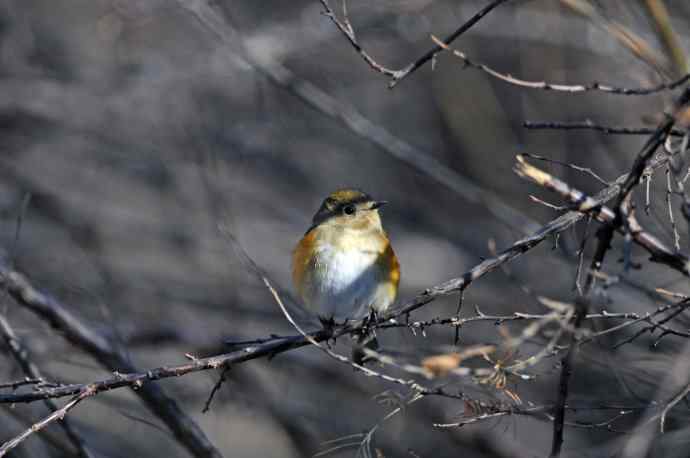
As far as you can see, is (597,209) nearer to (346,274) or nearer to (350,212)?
(346,274)

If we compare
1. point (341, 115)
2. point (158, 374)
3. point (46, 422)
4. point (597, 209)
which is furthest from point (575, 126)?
point (341, 115)

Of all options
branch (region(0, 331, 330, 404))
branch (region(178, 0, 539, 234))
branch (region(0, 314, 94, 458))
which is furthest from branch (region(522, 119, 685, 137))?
branch (region(178, 0, 539, 234))

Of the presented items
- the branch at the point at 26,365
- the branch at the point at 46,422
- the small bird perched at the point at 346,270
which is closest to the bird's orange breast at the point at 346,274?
the small bird perched at the point at 346,270

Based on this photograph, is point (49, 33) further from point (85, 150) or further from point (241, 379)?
point (241, 379)

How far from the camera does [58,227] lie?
825 cm

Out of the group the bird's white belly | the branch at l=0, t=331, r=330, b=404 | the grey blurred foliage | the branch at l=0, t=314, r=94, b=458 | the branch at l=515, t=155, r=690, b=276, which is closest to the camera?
the branch at l=515, t=155, r=690, b=276

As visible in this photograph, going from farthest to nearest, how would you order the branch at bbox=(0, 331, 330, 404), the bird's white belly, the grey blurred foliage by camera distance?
the grey blurred foliage → the bird's white belly → the branch at bbox=(0, 331, 330, 404)

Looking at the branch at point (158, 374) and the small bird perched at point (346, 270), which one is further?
the small bird perched at point (346, 270)

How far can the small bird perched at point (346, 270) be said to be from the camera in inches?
209

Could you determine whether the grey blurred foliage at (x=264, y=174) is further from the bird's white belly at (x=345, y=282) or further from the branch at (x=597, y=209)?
the branch at (x=597, y=209)

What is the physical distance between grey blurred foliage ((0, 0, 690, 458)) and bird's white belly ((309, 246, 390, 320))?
1064 mm

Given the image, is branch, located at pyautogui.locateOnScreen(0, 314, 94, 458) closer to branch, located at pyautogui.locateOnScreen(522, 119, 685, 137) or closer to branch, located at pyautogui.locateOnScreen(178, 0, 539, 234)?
branch, located at pyautogui.locateOnScreen(178, 0, 539, 234)

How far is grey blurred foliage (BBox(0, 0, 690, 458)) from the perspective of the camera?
700 centimetres

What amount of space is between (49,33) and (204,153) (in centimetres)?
271
